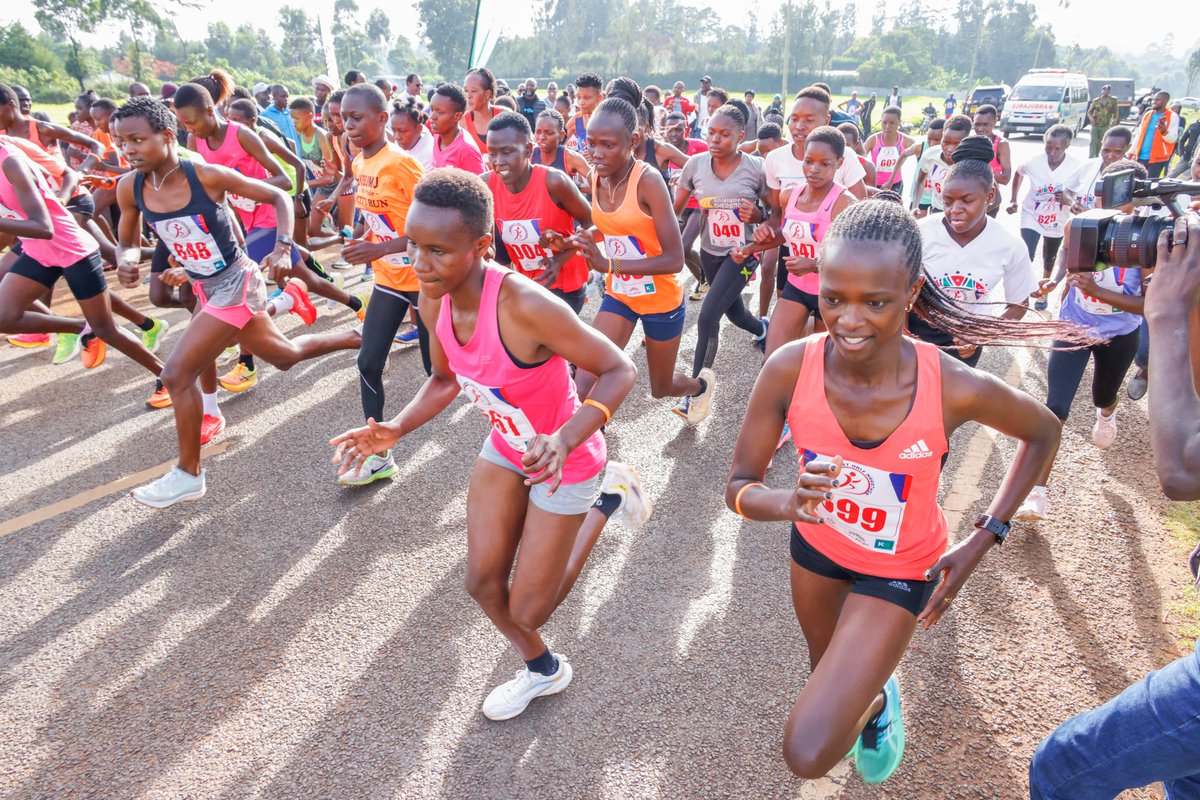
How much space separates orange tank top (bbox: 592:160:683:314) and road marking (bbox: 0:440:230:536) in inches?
120

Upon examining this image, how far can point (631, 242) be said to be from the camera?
4.53 m

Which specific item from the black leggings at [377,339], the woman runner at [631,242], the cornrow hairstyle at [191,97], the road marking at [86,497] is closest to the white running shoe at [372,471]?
the black leggings at [377,339]

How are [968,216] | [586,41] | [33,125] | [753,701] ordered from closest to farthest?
[753,701] < [968,216] < [33,125] < [586,41]

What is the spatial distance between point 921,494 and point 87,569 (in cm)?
405

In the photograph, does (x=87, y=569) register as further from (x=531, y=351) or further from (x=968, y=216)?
(x=968, y=216)

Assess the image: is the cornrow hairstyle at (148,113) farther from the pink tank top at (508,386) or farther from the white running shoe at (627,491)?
the white running shoe at (627,491)

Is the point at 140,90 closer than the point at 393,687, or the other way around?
the point at 393,687

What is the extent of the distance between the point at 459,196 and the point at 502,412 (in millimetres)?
763

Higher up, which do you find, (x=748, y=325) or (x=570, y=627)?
(x=748, y=325)

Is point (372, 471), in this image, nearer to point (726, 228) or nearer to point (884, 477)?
point (726, 228)

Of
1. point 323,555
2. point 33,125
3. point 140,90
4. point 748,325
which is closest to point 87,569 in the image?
point 323,555

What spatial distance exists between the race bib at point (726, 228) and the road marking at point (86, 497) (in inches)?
154

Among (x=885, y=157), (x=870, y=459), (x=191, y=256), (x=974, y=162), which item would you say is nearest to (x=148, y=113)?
(x=191, y=256)

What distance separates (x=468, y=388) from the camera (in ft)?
8.81
